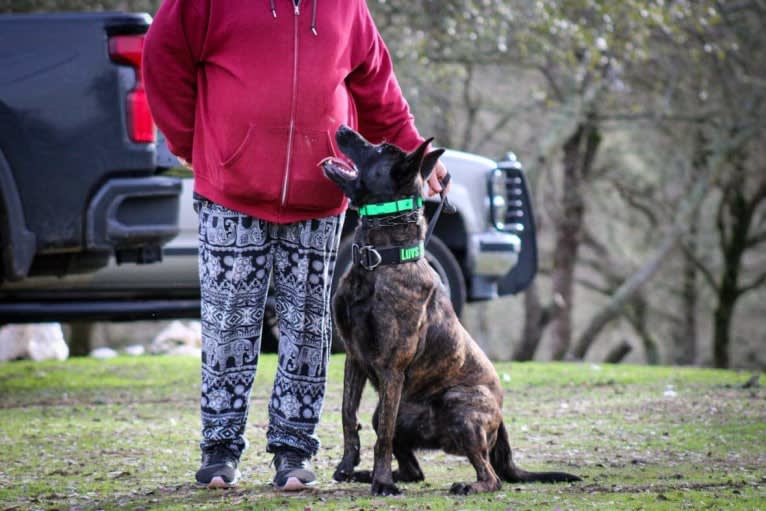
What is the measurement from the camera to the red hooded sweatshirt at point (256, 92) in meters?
4.67

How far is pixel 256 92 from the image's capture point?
467 centimetres

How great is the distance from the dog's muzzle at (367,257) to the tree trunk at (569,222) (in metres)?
14.2

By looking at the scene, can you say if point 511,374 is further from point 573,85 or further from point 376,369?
point 573,85

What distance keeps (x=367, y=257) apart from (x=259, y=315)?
52cm

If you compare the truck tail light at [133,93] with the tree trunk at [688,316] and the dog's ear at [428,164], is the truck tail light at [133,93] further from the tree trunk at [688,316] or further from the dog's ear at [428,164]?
the tree trunk at [688,316]

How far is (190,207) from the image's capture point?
891 cm

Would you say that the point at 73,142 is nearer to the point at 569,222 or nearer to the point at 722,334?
the point at 569,222

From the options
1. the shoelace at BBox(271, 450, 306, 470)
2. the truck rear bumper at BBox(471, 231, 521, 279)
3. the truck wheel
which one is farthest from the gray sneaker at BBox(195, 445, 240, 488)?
the truck rear bumper at BBox(471, 231, 521, 279)

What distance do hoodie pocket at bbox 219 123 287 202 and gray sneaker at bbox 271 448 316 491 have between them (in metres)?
1.09

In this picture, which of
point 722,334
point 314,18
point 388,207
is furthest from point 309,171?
point 722,334

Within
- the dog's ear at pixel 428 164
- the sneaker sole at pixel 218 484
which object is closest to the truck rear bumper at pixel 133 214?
the sneaker sole at pixel 218 484

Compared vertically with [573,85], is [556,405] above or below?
below

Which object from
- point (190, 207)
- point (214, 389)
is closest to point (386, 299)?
point (214, 389)

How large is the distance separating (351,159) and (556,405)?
12.4ft
